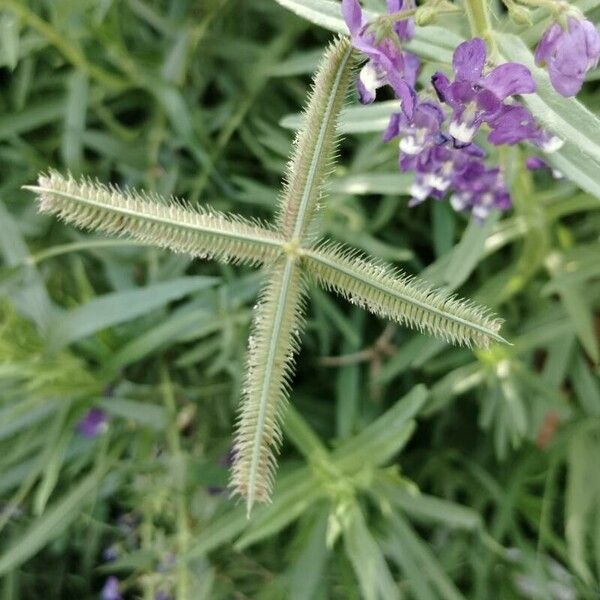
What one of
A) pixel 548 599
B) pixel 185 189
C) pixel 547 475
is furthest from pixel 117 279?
pixel 548 599

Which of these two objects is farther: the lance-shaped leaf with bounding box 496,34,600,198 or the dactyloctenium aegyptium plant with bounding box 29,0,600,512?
the lance-shaped leaf with bounding box 496,34,600,198

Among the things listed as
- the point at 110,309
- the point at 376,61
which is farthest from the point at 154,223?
the point at 110,309

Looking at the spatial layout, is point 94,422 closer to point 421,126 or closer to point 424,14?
point 421,126

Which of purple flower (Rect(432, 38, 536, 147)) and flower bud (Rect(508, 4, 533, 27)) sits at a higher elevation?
flower bud (Rect(508, 4, 533, 27))

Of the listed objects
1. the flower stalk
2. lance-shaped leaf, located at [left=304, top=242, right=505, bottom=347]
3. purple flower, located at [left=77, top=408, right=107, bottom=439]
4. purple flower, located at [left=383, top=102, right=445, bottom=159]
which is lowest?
lance-shaped leaf, located at [left=304, top=242, right=505, bottom=347]

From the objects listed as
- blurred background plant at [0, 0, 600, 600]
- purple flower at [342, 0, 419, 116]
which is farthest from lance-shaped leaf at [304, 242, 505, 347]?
blurred background plant at [0, 0, 600, 600]

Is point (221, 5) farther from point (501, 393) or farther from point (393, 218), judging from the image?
point (501, 393)

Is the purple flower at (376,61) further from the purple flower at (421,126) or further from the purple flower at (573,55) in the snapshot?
the purple flower at (573,55)

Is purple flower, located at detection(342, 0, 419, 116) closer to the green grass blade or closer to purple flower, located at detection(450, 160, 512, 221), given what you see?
purple flower, located at detection(450, 160, 512, 221)
